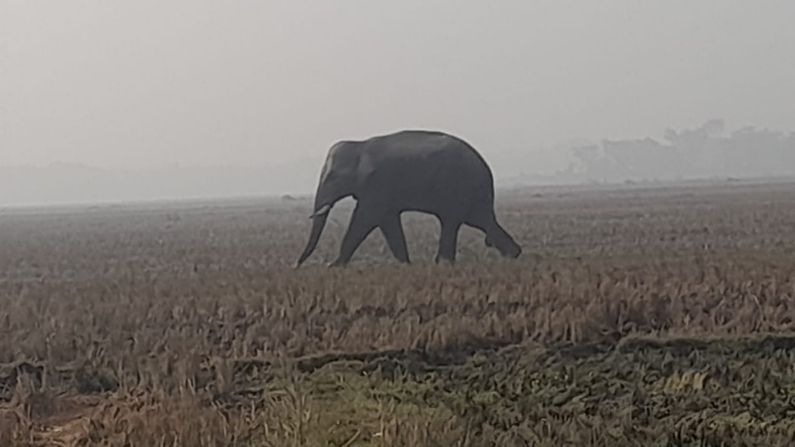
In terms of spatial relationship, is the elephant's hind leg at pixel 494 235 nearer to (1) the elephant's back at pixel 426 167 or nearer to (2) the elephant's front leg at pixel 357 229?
(1) the elephant's back at pixel 426 167

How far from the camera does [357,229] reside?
17.8m

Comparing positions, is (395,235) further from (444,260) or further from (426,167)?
(426,167)

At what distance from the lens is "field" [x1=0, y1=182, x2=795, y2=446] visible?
23.3 feet

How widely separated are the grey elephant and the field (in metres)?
1.34

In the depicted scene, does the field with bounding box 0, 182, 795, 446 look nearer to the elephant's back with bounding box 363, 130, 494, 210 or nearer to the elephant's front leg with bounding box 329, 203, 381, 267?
the elephant's front leg with bounding box 329, 203, 381, 267

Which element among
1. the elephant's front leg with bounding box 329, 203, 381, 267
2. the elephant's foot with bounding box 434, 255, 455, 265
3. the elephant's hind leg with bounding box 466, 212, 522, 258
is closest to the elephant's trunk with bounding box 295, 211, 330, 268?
the elephant's front leg with bounding box 329, 203, 381, 267

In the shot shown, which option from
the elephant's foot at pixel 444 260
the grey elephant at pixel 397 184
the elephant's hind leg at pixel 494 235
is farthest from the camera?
the elephant's hind leg at pixel 494 235

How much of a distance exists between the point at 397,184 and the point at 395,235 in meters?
0.87

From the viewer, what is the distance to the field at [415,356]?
23.3 feet

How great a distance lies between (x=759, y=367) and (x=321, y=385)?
11.6ft

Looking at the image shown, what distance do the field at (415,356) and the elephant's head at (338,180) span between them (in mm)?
1494

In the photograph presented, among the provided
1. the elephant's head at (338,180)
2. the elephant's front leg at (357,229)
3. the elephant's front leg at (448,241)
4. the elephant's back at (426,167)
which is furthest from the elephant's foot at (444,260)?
the elephant's head at (338,180)

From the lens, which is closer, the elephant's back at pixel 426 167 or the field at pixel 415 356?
the field at pixel 415 356

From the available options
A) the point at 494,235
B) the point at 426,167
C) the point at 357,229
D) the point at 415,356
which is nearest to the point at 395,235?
the point at 357,229
